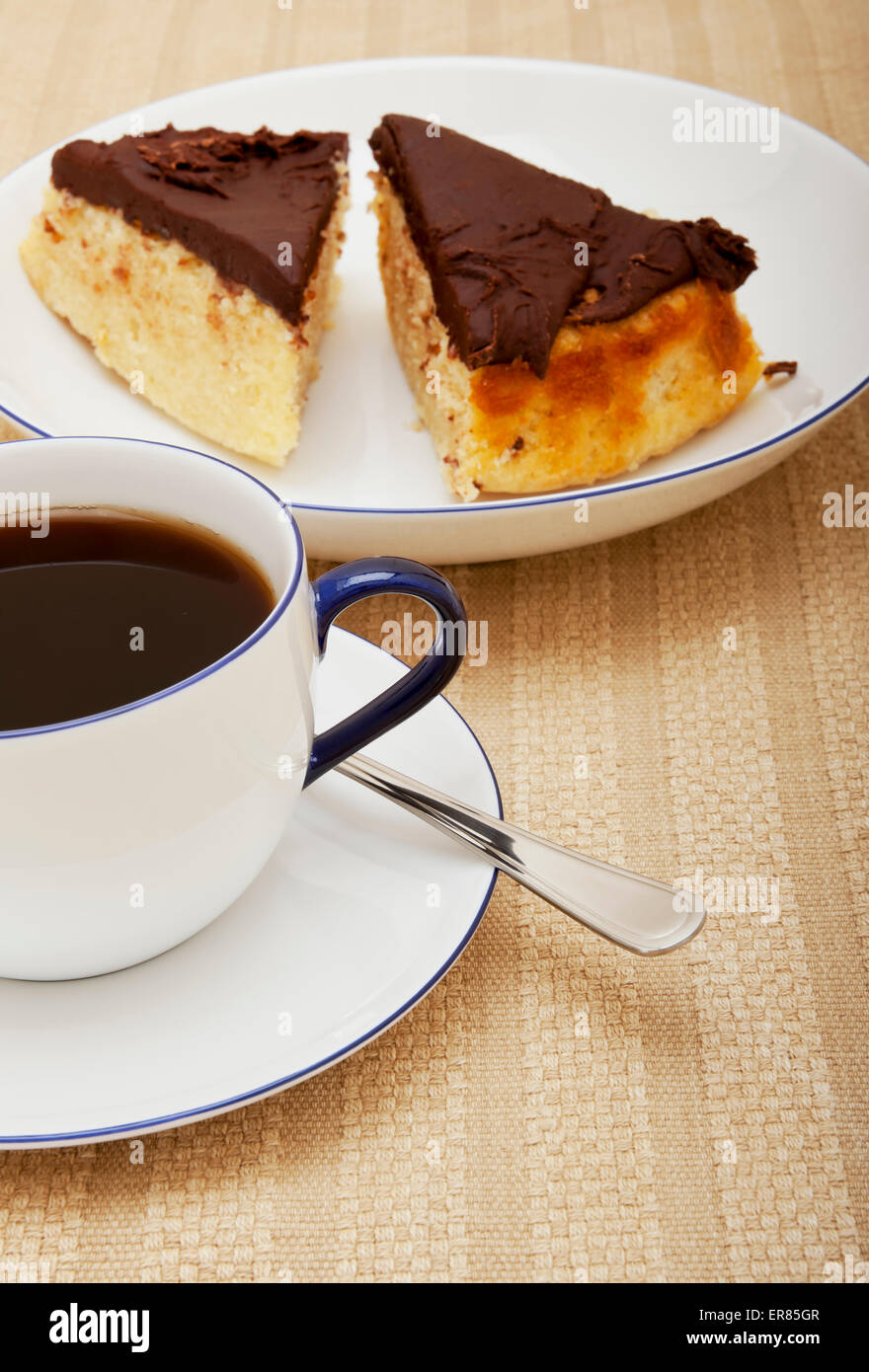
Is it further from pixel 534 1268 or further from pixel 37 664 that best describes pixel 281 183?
pixel 534 1268

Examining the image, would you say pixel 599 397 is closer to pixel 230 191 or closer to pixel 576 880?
pixel 230 191

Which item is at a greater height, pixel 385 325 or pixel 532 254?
pixel 532 254

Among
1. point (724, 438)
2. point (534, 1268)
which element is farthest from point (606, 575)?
point (534, 1268)

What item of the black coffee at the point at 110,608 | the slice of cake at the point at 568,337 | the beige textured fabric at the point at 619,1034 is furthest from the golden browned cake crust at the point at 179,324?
the black coffee at the point at 110,608

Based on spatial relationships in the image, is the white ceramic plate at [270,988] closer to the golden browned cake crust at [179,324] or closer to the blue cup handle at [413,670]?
the blue cup handle at [413,670]

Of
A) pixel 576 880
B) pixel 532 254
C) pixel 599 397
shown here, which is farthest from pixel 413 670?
pixel 532 254

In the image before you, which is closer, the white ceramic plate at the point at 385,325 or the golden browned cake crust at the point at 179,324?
the white ceramic plate at the point at 385,325
